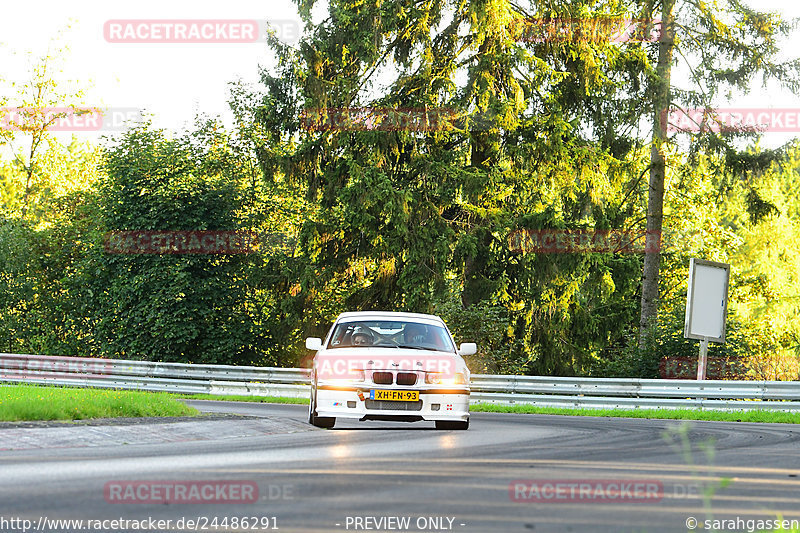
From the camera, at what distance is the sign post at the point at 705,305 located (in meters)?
24.5

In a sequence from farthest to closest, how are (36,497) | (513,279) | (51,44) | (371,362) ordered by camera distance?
1. (51,44)
2. (513,279)
3. (371,362)
4. (36,497)

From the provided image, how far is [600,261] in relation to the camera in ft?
109

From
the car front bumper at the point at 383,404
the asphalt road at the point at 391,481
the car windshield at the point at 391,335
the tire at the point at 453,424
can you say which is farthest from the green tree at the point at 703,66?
the asphalt road at the point at 391,481

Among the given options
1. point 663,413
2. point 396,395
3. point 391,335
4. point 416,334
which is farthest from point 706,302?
point 396,395

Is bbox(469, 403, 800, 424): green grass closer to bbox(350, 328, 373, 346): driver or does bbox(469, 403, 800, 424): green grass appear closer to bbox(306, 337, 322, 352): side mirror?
bbox(350, 328, 373, 346): driver

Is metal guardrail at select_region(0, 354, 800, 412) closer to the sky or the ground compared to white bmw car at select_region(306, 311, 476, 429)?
closer to the ground

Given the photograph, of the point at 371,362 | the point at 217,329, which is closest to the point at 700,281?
the point at 371,362

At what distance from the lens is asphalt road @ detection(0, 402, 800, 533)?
21.3ft

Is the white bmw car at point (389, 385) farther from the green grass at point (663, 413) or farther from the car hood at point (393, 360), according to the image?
the green grass at point (663, 413)

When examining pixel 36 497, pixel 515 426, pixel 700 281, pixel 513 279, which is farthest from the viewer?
pixel 513 279

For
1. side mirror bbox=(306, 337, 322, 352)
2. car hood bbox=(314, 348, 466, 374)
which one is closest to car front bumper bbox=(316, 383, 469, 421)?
car hood bbox=(314, 348, 466, 374)

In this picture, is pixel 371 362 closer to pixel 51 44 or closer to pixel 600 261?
pixel 600 261

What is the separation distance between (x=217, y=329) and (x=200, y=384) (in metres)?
4.52

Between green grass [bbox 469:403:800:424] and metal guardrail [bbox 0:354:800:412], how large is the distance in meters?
0.62
